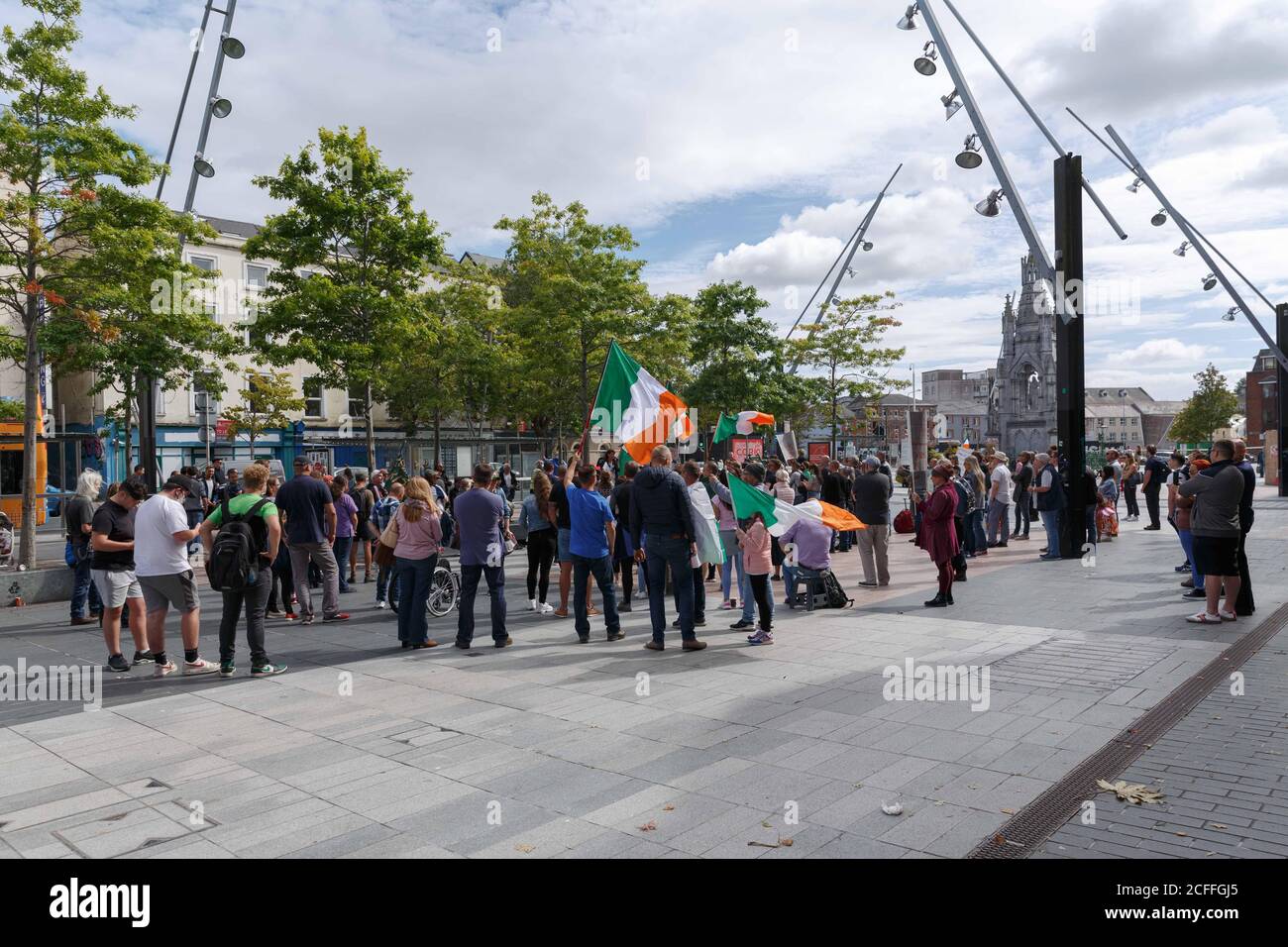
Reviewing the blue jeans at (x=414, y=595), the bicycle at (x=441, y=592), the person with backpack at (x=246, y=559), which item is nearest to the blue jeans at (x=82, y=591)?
the bicycle at (x=441, y=592)

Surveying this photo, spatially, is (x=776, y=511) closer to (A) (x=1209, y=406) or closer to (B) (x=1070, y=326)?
(B) (x=1070, y=326)

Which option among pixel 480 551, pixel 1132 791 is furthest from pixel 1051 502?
pixel 1132 791

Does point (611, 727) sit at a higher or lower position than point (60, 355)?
lower

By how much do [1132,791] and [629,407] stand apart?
7007 mm

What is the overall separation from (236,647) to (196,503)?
Answer: 23.4 feet

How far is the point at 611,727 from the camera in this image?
6156 mm

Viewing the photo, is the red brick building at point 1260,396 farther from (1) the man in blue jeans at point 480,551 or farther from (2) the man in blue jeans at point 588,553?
(1) the man in blue jeans at point 480,551

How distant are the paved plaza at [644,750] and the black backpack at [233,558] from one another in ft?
2.80

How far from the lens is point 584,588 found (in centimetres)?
941

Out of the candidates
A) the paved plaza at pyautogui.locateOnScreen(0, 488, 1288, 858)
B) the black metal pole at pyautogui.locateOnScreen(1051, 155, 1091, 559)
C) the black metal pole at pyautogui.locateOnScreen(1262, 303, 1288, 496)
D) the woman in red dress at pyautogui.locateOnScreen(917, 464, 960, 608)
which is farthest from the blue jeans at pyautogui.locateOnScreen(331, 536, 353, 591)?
the black metal pole at pyautogui.locateOnScreen(1262, 303, 1288, 496)

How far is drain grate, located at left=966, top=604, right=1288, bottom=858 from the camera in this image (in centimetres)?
416
